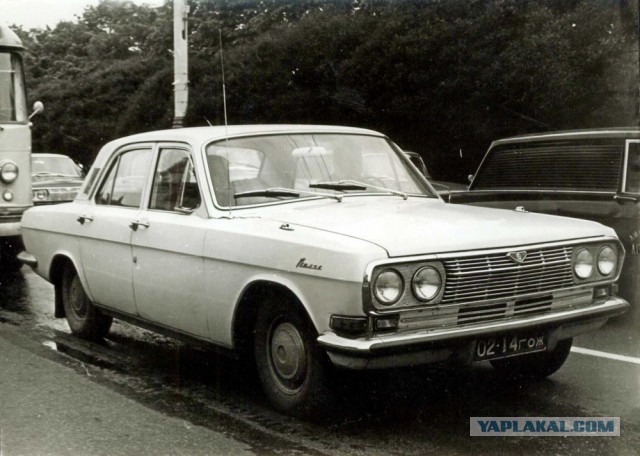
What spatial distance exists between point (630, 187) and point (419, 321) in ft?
11.7

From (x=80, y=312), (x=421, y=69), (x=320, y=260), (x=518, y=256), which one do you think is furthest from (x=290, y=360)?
(x=421, y=69)

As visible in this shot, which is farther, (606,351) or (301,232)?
(606,351)

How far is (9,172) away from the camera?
36.1 ft

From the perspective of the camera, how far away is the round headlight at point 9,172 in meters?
10.9

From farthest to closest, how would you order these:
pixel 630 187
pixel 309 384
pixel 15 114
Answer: pixel 15 114, pixel 630 187, pixel 309 384

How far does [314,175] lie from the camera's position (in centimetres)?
566

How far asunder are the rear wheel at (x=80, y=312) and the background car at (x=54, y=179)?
18.2 ft

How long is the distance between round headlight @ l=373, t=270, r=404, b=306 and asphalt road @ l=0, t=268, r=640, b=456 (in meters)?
0.66

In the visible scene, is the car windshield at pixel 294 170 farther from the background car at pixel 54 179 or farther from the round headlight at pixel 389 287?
the background car at pixel 54 179

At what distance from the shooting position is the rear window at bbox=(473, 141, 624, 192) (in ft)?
24.4

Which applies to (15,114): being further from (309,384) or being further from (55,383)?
(309,384)

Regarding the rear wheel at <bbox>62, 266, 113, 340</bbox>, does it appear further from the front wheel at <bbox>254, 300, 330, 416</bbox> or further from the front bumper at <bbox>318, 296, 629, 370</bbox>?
the front bumper at <bbox>318, 296, 629, 370</bbox>

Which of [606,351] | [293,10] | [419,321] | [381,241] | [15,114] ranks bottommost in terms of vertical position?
[606,351]

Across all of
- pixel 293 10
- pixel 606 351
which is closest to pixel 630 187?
pixel 606 351
